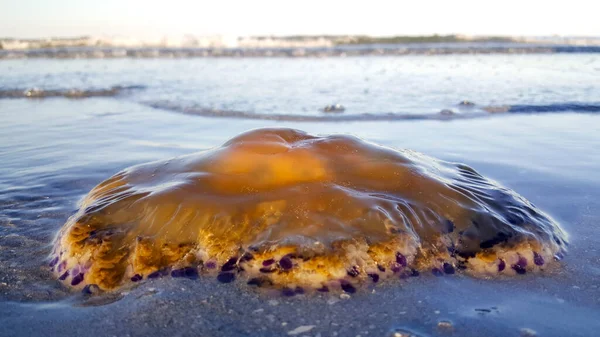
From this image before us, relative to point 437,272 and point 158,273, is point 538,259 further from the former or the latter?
point 158,273

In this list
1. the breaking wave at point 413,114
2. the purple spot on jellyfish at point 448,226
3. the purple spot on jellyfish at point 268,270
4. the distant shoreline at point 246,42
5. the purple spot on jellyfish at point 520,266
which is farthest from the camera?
the distant shoreline at point 246,42

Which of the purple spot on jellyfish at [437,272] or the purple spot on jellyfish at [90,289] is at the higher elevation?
the purple spot on jellyfish at [437,272]

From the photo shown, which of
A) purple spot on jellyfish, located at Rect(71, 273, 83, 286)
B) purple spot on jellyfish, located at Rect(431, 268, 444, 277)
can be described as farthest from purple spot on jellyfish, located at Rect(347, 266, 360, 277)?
purple spot on jellyfish, located at Rect(71, 273, 83, 286)

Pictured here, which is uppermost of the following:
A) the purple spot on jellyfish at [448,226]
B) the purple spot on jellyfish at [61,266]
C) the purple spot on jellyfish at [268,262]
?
the purple spot on jellyfish at [448,226]

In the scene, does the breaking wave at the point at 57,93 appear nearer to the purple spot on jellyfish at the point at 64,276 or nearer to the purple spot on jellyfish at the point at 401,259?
the purple spot on jellyfish at the point at 64,276

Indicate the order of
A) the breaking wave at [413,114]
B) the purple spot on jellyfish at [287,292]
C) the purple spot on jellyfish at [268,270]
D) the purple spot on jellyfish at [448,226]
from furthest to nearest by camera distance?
the breaking wave at [413,114] < the purple spot on jellyfish at [448,226] < the purple spot on jellyfish at [268,270] < the purple spot on jellyfish at [287,292]

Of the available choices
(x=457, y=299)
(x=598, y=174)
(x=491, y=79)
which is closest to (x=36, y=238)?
(x=457, y=299)

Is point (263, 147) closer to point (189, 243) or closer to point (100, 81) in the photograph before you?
point (189, 243)

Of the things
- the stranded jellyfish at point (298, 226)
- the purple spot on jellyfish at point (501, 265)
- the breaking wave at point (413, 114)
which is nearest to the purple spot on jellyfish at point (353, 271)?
the stranded jellyfish at point (298, 226)
